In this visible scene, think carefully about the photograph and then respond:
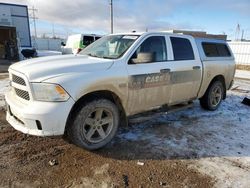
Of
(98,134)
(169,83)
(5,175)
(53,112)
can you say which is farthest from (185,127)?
(5,175)

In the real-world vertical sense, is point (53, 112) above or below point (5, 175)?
above

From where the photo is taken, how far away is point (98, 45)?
4.91 metres

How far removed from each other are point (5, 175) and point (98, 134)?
4.82ft

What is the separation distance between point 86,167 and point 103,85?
1.25 metres

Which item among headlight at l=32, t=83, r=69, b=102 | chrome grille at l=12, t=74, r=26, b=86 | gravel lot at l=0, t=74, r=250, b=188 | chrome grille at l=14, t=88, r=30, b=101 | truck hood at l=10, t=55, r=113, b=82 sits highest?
truck hood at l=10, t=55, r=113, b=82

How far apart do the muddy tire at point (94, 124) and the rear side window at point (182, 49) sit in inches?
75.8

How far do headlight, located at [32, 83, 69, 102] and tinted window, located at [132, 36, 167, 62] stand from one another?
1.62 meters

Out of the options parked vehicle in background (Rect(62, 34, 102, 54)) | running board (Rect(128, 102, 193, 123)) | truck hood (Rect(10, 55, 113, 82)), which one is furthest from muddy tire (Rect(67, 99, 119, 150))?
parked vehicle in background (Rect(62, 34, 102, 54))

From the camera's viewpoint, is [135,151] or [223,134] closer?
[135,151]

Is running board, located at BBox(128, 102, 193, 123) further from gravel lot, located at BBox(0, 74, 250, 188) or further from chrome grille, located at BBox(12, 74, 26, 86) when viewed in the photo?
chrome grille, located at BBox(12, 74, 26, 86)

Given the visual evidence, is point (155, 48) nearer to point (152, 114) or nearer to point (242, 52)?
point (152, 114)

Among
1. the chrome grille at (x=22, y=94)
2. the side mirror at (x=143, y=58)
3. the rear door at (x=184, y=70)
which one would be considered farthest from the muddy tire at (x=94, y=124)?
the rear door at (x=184, y=70)

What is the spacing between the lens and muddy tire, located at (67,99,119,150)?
362 centimetres

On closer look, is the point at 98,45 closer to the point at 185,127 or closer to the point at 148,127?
the point at 148,127
